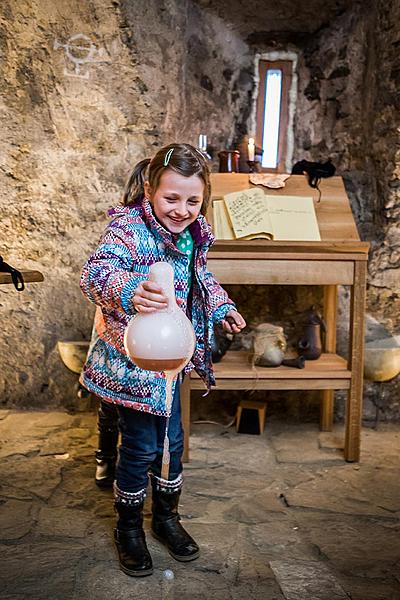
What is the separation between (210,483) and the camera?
105 inches

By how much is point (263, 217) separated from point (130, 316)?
1.35 metres

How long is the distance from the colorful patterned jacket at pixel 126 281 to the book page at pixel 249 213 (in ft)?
3.07

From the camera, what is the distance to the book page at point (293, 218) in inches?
118

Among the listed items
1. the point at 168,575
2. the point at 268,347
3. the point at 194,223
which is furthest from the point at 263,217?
the point at 168,575

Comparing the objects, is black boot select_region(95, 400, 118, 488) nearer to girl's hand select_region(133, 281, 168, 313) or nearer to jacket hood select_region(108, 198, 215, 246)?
jacket hood select_region(108, 198, 215, 246)

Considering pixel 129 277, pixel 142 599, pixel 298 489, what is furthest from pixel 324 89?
pixel 142 599

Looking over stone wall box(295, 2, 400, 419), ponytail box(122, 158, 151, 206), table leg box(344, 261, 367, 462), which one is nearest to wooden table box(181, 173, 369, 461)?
table leg box(344, 261, 367, 462)

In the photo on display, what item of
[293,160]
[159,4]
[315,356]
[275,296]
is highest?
[159,4]

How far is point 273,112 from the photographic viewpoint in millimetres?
4008

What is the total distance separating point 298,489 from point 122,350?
114 centimetres

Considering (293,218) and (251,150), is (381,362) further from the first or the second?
(251,150)

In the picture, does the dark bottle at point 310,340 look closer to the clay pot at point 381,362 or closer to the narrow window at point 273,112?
the clay pot at point 381,362

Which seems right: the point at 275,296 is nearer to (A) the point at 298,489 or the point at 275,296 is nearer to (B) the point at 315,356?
(B) the point at 315,356

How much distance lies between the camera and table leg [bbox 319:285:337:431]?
11.1 ft
